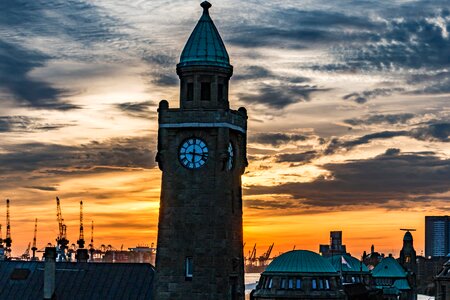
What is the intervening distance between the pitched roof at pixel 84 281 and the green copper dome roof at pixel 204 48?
79.3 ft

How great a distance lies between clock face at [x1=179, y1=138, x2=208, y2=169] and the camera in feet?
310

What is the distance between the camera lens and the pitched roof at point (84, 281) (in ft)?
338

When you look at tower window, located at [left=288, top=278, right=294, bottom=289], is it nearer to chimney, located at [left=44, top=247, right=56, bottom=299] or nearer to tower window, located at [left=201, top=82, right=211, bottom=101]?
chimney, located at [left=44, top=247, right=56, bottom=299]

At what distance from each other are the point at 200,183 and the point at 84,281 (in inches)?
803

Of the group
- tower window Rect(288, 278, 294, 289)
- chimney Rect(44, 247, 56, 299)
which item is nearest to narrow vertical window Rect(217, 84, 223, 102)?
chimney Rect(44, 247, 56, 299)

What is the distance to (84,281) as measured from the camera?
10544cm

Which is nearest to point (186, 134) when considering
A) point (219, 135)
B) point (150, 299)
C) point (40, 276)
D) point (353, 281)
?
point (219, 135)

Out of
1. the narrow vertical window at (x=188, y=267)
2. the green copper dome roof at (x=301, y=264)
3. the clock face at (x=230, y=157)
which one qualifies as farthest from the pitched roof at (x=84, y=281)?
the green copper dome roof at (x=301, y=264)

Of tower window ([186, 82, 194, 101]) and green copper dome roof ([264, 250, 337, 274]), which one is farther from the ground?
tower window ([186, 82, 194, 101])

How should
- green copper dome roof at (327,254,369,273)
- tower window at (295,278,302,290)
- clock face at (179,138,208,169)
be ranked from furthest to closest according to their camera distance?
1. green copper dome roof at (327,254,369,273)
2. tower window at (295,278,302,290)
3. clock face at (179,138,208,169)

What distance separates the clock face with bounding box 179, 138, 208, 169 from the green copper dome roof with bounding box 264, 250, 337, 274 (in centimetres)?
4021

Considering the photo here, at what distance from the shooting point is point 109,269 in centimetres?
10644

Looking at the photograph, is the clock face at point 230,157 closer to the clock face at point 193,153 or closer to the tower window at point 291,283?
the clock face at point 193,153

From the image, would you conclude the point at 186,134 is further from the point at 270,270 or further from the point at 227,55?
the point at 270,270
